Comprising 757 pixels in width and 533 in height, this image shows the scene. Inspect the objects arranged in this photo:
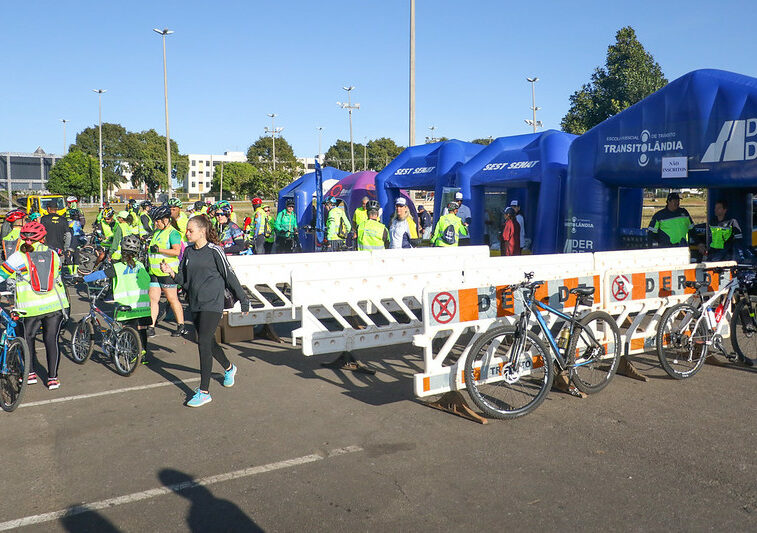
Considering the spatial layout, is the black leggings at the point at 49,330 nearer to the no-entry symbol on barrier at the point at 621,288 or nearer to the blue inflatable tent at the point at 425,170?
the no-entry symbol on barrier at the point at 621,288

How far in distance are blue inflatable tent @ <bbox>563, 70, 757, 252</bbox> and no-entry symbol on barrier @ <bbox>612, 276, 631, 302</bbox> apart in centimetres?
439

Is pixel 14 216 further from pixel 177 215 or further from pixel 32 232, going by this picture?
pixel 32 232

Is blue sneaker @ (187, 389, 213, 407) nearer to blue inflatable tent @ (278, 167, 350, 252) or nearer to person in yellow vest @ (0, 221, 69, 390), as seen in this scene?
person in yellow vest @ (0, 221, 69, 390)

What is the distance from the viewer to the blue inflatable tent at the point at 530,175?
14375 mm

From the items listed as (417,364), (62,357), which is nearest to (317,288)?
(417,364)

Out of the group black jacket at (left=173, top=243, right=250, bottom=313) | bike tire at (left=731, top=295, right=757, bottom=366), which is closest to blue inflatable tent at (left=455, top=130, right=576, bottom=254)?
bike tire at (left=731, top=295, right=757, bottom=366)

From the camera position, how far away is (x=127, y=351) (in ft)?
24.0

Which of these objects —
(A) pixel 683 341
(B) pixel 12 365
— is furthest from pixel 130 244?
(A) pixel 683 341

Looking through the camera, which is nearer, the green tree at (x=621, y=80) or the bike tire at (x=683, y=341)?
the bike tire at (x=683, y=341)

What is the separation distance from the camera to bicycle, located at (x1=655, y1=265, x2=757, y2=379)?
668 centimetres

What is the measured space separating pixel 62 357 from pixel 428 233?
12.4 m

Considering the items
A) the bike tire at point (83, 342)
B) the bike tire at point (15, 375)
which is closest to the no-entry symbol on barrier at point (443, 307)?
the bike tire at point (15, 375)

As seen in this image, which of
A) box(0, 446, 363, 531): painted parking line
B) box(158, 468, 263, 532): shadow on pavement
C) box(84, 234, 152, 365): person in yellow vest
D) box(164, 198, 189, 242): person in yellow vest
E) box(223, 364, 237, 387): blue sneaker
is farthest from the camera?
box(164, 198, 189, 242): person in yellow vest

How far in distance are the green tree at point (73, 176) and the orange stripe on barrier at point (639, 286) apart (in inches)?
3015
